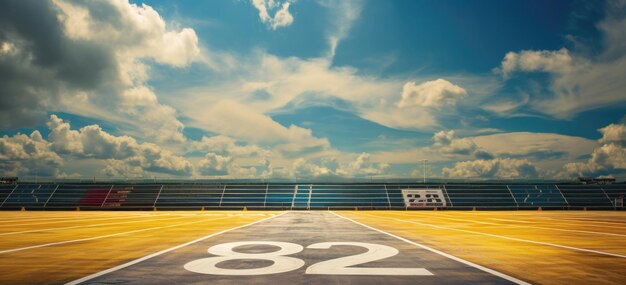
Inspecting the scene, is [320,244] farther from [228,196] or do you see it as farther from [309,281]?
[228,196]

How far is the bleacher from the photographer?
75.8 metres

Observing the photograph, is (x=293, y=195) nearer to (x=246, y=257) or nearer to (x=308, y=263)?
(x=246, y=257)

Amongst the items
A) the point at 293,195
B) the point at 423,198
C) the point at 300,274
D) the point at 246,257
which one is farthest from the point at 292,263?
the point at 423,198

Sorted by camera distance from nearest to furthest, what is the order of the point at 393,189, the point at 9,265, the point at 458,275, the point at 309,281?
the point at 309,281
the point at 458,275
the point at 9,265
the point at 393,189

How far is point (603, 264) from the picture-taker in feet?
27.6

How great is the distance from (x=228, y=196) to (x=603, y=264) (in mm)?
76385

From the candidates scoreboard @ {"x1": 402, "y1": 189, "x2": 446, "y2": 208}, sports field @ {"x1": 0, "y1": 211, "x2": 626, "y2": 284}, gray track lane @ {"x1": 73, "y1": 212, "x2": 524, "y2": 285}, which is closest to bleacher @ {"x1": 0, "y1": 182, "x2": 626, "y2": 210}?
scoreboard @ {"x1": 402, "y1": 189, "x2": 446, "y2": 208}

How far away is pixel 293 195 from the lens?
269ft

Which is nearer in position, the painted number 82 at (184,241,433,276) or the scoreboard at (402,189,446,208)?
the painted number 82 at (184,241,433,276)

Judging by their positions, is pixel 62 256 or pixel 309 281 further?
pixel 62 256

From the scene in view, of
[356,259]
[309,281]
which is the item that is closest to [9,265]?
[309,281]

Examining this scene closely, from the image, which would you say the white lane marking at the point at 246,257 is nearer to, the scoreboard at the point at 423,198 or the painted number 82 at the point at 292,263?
the painted number 82 at the point at 292,263

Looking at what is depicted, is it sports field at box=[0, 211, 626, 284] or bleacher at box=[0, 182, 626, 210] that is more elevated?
bleacher at box=[0, 182, 626, 210]

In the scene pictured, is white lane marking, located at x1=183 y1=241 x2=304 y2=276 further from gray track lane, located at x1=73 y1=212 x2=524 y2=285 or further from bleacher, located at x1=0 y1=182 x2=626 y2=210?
bleacher, located at x1=0 y1=182 x2=626 y2=210
